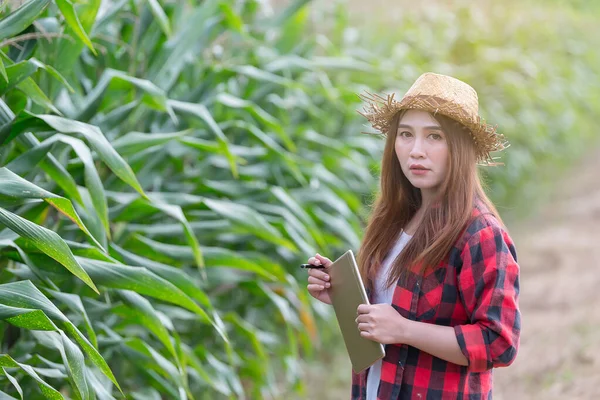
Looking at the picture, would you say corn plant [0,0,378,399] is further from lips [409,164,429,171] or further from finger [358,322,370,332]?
lips [409,164,429,171]

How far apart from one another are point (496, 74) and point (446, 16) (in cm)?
52

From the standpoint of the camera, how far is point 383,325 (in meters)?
1.32

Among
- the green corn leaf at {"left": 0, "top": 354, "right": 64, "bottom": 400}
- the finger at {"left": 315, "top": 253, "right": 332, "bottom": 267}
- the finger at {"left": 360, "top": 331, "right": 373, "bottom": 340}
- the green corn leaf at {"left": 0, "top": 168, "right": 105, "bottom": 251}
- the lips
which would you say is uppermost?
the lips

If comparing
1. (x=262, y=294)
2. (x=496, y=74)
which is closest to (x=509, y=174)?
(x=496, y=74)

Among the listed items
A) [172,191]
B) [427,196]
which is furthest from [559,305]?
[427,196]

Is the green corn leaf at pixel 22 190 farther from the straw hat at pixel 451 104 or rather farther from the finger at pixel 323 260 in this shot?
the straw hat at pixel 451 104

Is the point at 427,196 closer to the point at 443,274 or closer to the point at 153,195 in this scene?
the point at 443,274

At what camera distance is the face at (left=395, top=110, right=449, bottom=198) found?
4.58 ft

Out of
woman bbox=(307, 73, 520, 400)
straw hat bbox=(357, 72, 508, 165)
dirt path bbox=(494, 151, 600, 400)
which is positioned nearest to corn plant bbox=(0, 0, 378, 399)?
woman bbox=(307, 73, 520, 400)

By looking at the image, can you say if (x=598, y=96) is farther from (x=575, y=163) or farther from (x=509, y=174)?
(x=509, y=174)

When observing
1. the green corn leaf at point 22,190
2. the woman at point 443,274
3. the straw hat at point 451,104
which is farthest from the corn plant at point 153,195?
the straw hat at point 451,104

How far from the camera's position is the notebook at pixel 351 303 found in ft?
4.45

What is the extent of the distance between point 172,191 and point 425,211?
123 centimetres

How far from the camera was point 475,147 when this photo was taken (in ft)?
4.71
